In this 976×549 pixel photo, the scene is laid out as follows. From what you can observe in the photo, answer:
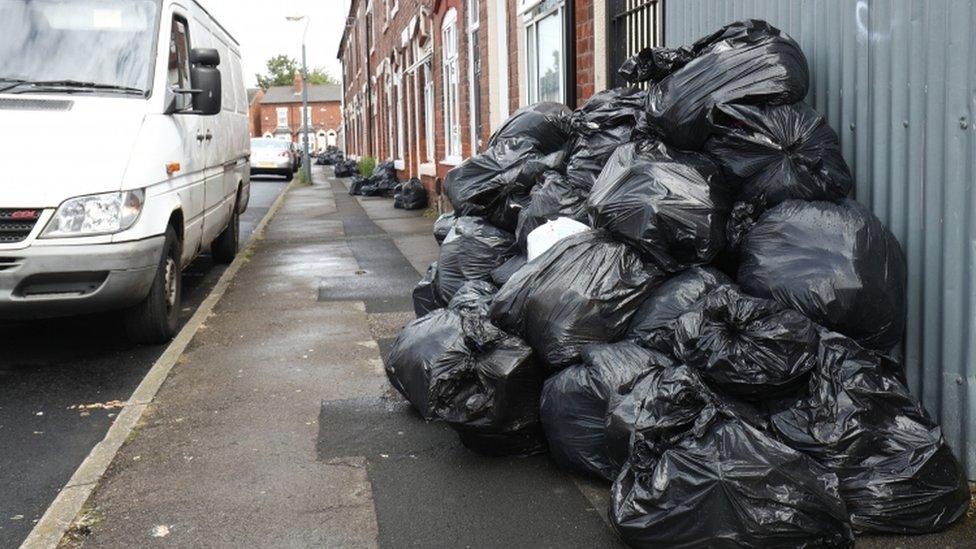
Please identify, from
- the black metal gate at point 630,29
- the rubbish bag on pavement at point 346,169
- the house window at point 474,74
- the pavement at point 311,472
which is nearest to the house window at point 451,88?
the house window at point 474,74

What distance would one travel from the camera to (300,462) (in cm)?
430

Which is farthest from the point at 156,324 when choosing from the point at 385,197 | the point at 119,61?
the point at 385,197

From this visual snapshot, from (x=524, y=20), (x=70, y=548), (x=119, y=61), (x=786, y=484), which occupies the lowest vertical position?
(x=70, y=548)

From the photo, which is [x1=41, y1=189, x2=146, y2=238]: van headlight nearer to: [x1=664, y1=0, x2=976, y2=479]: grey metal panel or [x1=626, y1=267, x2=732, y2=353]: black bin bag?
[x1=626, y1=267, x2=732, y2=353]: black bin bag

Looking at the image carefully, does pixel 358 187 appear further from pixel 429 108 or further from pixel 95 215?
pixel 95 215

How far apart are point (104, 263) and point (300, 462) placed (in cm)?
208

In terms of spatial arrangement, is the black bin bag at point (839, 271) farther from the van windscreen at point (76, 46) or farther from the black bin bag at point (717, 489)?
the van windscreen at point (76, 46)

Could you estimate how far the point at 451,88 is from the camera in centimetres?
1644

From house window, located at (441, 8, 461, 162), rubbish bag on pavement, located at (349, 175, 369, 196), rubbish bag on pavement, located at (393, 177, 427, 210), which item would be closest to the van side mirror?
Result: house window, located at (441, 8, 461, 162)

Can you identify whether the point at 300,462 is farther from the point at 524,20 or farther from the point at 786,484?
the point at 524,20

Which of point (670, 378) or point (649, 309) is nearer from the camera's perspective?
point (670, 378)

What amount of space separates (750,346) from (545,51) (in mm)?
7108

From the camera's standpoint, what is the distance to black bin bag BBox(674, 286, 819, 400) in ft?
11.2

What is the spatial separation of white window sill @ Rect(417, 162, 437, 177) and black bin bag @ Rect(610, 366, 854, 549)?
1463 centimetres
